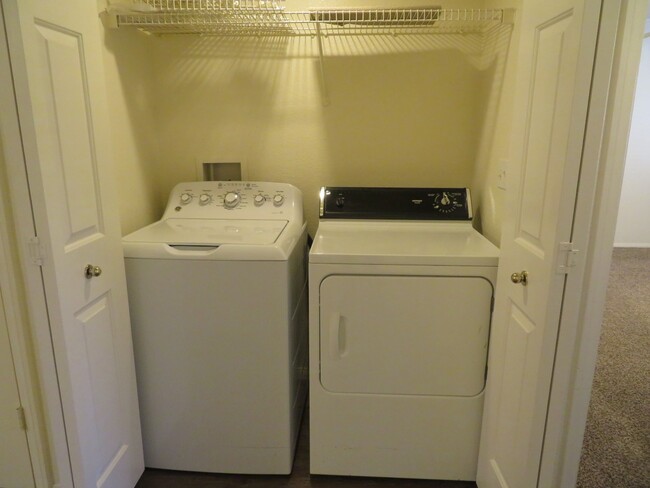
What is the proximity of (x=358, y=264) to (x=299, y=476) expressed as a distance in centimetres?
92

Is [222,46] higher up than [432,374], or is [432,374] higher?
[222,46]

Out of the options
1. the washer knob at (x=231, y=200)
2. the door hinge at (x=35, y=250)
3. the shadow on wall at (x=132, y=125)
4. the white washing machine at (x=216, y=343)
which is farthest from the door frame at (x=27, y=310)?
the washer knob at (x=231, y=200)

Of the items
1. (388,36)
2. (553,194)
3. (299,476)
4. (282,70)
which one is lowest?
(299,476)

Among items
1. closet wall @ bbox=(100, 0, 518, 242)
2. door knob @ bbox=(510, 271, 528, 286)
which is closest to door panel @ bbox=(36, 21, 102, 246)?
closet wall @ bbox=(100, 0, 518, 242)

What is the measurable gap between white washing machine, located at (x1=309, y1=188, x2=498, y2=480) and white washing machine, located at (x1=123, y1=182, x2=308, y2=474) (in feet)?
0.43

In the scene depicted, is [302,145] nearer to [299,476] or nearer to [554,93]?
[554,93]

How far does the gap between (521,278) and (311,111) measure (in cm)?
135

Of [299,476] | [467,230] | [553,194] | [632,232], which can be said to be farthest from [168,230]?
[632,232]

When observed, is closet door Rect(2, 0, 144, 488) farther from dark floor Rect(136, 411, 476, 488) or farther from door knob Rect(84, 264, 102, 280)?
dark floor Rect(136, 411, 476, 488)

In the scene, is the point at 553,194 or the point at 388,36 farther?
the point at 388,36

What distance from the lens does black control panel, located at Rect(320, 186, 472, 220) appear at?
203cm

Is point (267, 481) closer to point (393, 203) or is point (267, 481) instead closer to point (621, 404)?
point (393, 203)

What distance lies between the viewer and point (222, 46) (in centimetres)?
213

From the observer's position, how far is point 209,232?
5.79 feet
